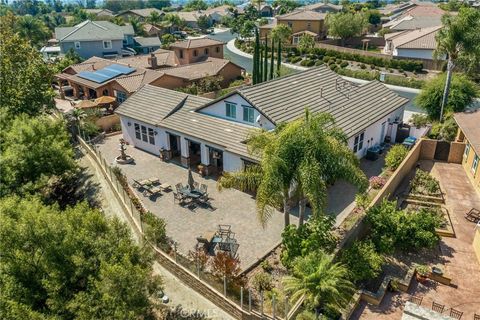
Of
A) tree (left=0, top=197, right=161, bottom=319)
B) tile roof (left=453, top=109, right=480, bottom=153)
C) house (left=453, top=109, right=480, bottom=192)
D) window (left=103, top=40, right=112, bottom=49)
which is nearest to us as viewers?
tree (left=0, top=197, right=161, bottom=319)

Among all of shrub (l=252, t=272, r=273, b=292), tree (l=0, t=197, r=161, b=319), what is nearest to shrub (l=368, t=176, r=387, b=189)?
shrub (l=252, t=272, r=273, b=292)

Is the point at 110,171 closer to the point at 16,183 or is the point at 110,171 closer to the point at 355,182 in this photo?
the point at 16,183

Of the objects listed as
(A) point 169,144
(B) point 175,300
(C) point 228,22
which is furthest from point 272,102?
(C) point 228,22

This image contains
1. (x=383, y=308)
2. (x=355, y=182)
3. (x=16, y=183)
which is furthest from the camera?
(x=16, y=183)

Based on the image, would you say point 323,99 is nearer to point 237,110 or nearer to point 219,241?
point 237,110

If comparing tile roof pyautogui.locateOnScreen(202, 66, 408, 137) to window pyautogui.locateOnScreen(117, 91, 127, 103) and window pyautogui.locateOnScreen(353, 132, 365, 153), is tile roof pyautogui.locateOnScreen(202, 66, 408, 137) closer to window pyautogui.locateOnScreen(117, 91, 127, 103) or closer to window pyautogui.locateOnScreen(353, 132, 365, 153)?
window pyautogui.locateOnScreen(353, 132, 365, 153)

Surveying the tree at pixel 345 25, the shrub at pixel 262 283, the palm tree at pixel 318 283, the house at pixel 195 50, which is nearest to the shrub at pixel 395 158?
the palm tree at pixel 318 283

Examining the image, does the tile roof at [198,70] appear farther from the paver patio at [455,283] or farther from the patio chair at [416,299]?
the patio chair at [416,299]
